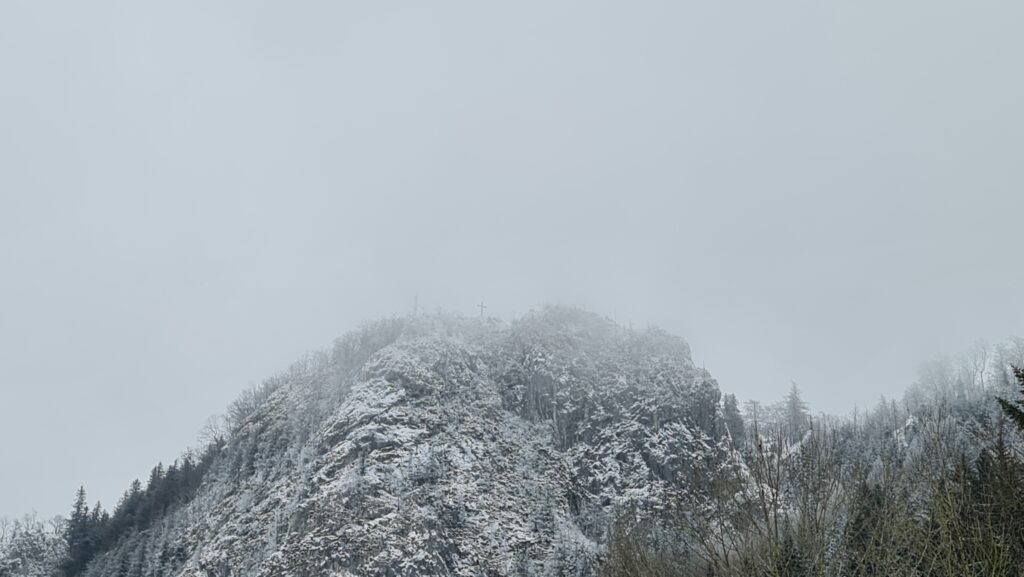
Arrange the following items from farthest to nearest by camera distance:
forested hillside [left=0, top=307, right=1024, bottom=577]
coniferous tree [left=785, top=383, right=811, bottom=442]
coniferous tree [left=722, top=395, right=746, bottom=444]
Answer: coniferous tree [left=785, top=383, right=811, bottom=442] → coniferous tree [left=722, top=395, right=746, bottom=444] → forested hillside [left=0, top=307, right=1024, bottom=577]

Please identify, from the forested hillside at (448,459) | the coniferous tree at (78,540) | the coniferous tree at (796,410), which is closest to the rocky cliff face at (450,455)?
the forested hillside at (448,459)

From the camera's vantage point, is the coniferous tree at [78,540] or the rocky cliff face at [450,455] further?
the coniferous tree at [78,540]

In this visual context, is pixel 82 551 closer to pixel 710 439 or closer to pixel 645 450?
pixel 645 450

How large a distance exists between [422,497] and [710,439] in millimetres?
41386

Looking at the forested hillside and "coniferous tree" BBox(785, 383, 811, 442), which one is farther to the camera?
"coniferous tree" BBox(785, 383, 811, 442)

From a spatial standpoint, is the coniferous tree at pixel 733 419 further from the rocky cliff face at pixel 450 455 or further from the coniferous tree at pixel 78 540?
the coniferous tree at pixel 78 540

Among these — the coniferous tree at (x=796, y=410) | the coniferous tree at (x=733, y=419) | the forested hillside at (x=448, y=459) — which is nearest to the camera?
the forested hillside at (x=448, y=459)

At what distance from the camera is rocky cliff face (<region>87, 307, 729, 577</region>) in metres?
75.1

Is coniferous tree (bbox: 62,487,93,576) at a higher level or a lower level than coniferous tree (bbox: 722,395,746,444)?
lower

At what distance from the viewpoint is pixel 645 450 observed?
93.6m

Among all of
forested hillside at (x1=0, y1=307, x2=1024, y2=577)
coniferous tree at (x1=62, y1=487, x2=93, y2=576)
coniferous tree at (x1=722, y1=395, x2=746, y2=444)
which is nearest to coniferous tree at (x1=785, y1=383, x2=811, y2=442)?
forested hillside at (x1=0, y1=307, x2=1024, y2=577)

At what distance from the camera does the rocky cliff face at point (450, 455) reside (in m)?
75.1

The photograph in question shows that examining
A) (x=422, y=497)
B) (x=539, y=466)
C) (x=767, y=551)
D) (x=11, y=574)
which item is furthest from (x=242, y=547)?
(x=767, y=551)

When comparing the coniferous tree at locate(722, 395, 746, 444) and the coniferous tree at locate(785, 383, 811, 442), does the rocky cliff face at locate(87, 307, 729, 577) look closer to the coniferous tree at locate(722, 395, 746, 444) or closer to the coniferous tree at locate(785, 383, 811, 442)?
the coniferous tree at locate(722, 395, 746, 444)
